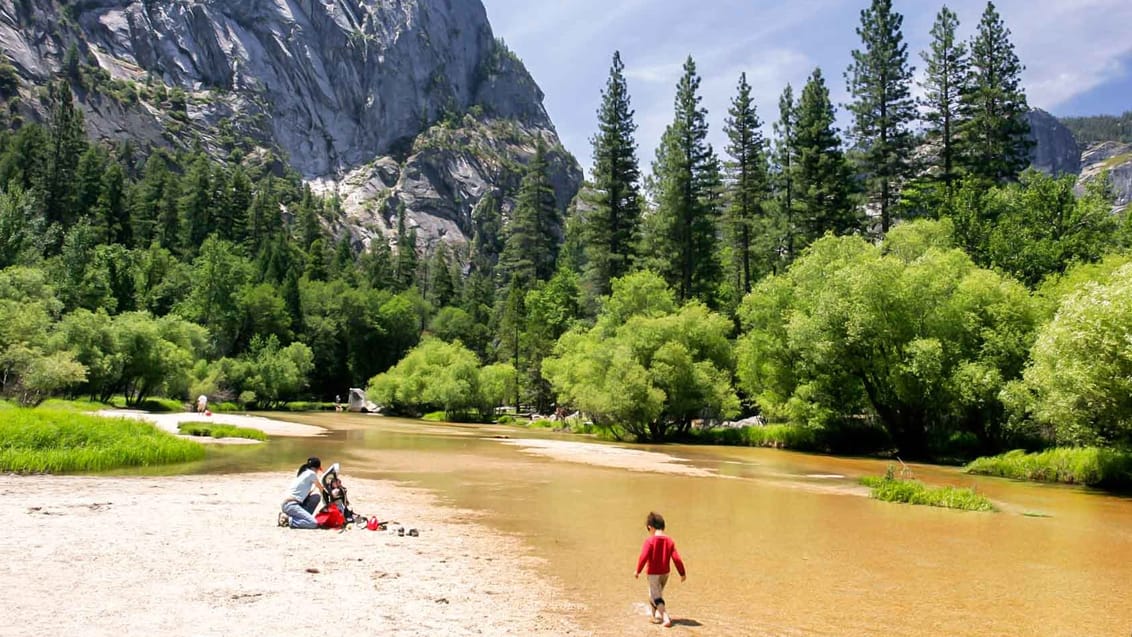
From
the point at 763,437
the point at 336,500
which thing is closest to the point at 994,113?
the point at 763,437

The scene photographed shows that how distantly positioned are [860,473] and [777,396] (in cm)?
1325

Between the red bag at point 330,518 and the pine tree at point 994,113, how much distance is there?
48614 mm

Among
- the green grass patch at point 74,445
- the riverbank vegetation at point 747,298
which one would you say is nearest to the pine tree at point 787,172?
the riverbank vegetation at point 747,298

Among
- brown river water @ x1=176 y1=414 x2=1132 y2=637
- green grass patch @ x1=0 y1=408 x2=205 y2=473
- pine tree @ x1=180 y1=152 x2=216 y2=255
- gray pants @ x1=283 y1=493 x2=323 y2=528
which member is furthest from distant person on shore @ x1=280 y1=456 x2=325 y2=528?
pine tree @ x1=180 y1=152 x2=216 y2=255

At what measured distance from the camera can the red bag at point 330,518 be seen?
13.7 meters

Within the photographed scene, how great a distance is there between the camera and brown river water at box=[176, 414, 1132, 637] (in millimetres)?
8859

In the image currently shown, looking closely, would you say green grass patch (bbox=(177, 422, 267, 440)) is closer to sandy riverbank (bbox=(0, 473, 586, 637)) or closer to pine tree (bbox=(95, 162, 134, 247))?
sandy riverbank (bbox=(0, 473, 586, 637))

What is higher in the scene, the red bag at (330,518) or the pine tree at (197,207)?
the pine tree at (197,207)

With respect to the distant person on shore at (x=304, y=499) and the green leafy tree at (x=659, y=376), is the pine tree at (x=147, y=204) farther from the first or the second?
the distant person on shore at (x=304, y=499)

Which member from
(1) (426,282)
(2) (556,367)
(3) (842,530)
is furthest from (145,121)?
(3) (842,530)

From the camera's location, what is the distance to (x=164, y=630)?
282 inches

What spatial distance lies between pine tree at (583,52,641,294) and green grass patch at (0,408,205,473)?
156 ft

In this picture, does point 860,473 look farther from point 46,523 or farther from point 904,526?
point 46,523

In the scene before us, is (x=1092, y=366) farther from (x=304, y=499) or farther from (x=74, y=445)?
(x=74, y=445)
